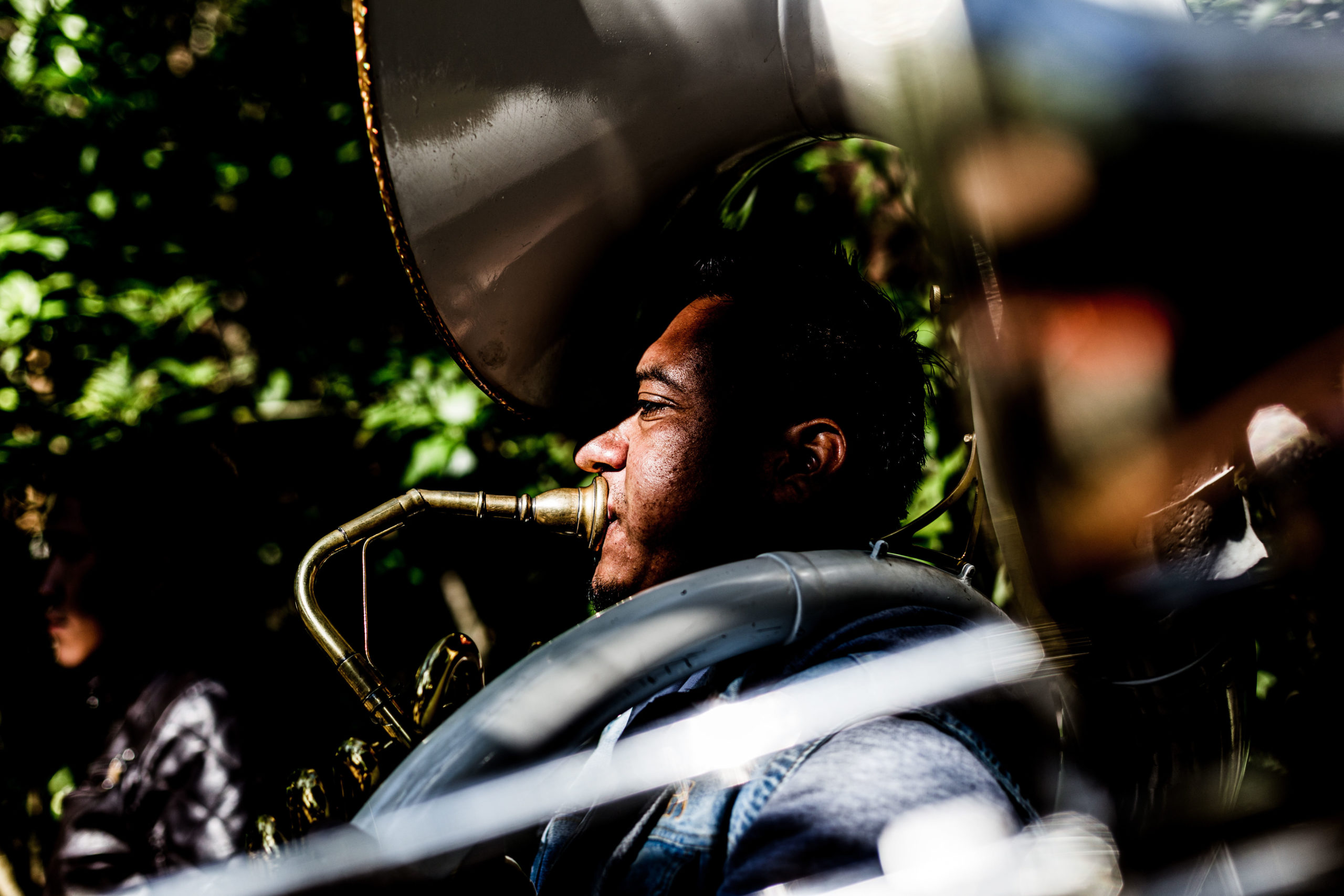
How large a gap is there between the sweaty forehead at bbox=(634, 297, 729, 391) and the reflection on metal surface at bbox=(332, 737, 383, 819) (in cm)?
86

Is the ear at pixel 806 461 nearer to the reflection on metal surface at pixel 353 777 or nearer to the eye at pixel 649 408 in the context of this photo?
the eye at pixel 649 408

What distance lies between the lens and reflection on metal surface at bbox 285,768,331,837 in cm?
163

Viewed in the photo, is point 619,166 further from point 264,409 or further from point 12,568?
point 12,568

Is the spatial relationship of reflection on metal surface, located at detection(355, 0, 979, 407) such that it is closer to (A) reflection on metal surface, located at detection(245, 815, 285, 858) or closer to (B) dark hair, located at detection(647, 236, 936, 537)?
(B) dark hair, located at detection(647, 236, 936, 537)

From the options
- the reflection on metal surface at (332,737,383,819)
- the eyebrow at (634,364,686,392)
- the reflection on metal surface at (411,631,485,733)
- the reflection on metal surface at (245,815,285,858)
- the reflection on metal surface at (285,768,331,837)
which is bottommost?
the reflection on metal surface at (245,815,285,858)

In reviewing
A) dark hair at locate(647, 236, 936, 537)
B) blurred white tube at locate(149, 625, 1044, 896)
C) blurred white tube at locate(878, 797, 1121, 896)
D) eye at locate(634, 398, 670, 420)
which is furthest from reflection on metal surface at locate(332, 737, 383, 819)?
blurred white tube at locate(878, 797, 1121, 896)

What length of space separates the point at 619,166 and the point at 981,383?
685 mm

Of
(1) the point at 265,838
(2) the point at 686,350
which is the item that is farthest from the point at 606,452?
→ (1) the point at 265,838

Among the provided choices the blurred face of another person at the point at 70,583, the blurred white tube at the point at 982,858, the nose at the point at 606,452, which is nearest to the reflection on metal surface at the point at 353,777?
the nose at the point at 606,452


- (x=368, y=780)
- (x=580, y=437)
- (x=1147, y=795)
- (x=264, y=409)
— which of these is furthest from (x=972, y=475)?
(x=264, y=409)

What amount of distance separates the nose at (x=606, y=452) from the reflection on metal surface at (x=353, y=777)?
0.67 m

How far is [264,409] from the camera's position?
2.76m

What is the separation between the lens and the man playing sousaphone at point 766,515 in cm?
93

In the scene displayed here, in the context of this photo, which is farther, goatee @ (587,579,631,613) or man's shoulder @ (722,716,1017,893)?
goatee @ (587,579,631,613)
